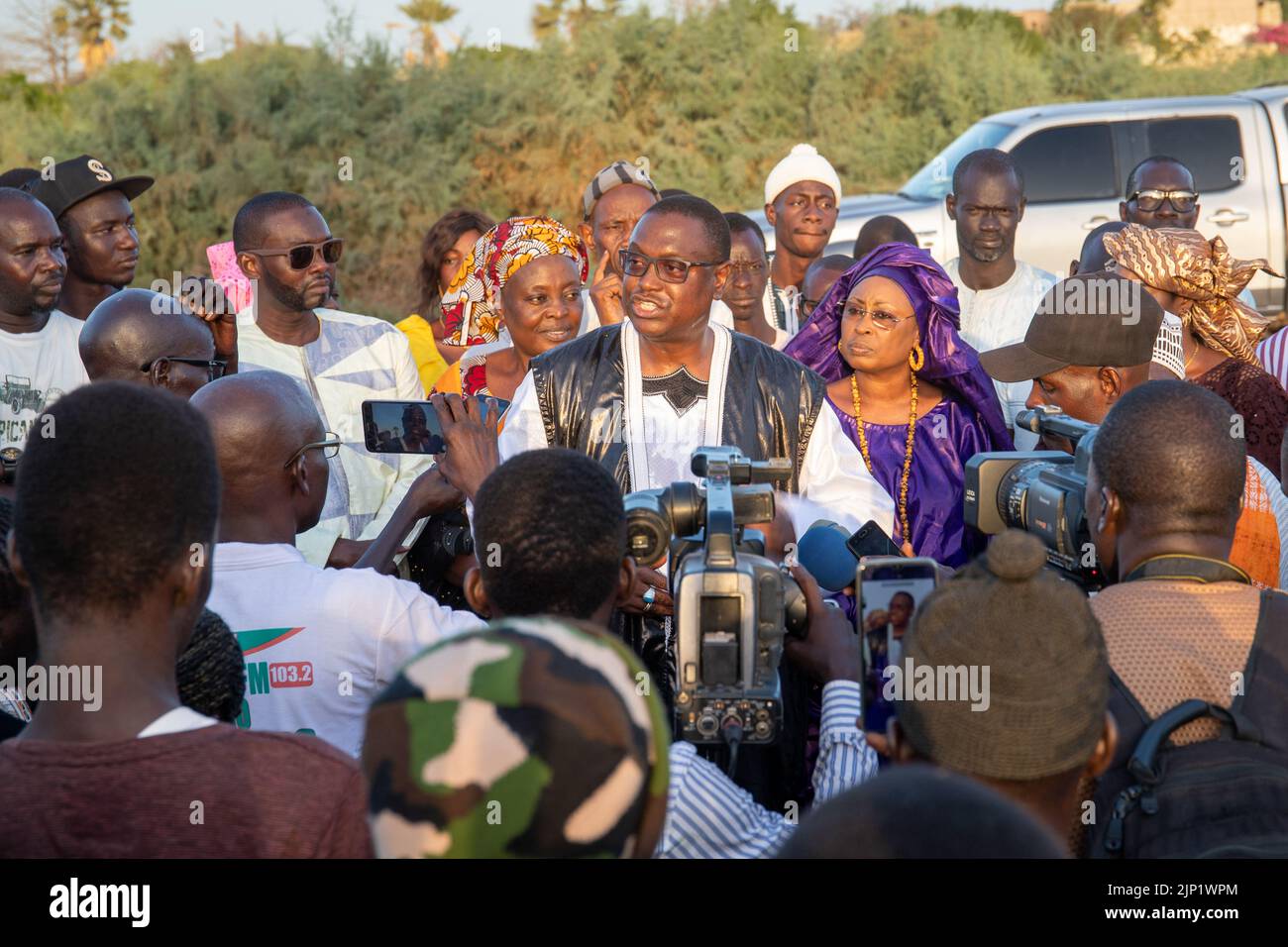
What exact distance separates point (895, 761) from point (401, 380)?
343cm

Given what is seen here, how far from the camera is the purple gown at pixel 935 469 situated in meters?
4.61

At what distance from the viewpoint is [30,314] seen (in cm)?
510

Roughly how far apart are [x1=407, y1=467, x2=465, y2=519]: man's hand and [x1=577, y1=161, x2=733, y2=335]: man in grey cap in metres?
1.79

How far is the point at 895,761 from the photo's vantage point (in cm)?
211

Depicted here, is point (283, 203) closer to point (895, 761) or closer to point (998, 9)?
point (895, 761)

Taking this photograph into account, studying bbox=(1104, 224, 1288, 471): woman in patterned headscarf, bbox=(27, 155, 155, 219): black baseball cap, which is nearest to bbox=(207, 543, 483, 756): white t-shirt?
bbox=(1104, 224, 1288, 471): woman in patterned headscarf

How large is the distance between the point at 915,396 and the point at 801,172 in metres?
Answer: 3.17

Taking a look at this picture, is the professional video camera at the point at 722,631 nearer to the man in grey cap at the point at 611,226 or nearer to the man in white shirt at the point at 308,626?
the man in white shirt at the point at 308,626

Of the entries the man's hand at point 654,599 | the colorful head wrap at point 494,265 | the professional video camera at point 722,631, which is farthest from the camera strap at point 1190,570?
the colorful head wrap at point 494,265

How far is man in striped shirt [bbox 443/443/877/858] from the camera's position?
2412 mm

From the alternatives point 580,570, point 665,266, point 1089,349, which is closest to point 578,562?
point 580,570

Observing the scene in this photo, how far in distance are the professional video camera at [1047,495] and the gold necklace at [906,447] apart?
1.17 m

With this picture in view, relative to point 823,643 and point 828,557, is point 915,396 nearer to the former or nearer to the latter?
point 828,557
